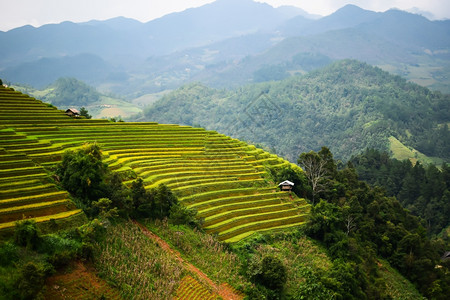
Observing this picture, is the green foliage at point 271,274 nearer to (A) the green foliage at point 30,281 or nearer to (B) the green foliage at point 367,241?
(B) the green foliage at point 367,241

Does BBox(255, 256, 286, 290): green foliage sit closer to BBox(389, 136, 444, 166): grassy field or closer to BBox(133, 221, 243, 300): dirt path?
BBox(133, 221, 243, 300): dirt path

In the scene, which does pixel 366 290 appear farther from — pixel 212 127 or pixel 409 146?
pixel 212 127

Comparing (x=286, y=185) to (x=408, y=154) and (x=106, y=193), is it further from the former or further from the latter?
(x=408, y=154)

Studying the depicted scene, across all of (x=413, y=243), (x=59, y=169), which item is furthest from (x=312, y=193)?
(x=59, y=169)

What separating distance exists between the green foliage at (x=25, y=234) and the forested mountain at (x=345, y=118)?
337 feet

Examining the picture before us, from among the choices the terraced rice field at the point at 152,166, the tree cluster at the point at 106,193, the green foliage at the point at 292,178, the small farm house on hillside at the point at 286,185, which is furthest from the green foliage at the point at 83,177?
the green foliage at the point at 292,178

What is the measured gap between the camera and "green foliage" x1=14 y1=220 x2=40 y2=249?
1866 cm

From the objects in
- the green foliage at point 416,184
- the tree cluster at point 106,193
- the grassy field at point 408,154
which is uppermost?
the tree cluster at point 106,193

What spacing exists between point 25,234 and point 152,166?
17623 mm

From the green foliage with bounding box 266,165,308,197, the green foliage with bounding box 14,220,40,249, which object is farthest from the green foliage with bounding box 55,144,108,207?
the green foliage with bounding box 266,165,308,197

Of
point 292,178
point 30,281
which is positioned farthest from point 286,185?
point 30,281

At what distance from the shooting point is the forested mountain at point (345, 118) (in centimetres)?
13200

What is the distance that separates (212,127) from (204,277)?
16818cm

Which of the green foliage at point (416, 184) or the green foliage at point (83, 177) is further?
the green foliage at point (416, 184)
